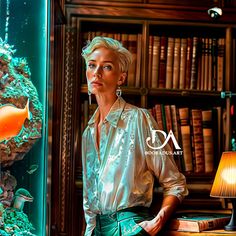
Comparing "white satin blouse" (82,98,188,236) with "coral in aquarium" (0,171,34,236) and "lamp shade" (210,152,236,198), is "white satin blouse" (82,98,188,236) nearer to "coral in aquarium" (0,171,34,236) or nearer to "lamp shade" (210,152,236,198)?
"lamp shade" (210,152,236,198)

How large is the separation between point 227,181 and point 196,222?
0.74 ft

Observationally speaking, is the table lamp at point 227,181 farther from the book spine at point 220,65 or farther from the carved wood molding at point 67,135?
the carved wood molding at point 67,135

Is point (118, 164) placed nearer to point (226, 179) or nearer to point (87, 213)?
point (87, 213)

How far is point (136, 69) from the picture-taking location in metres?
2.49

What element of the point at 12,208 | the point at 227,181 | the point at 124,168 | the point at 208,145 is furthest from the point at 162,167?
the point at 12,208

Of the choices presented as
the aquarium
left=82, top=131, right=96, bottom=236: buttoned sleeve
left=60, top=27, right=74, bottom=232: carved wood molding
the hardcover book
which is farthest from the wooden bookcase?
the aquarium

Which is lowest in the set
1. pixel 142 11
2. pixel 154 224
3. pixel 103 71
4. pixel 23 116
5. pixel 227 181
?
pixel 154 224

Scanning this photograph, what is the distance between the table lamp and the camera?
2027 millimetres

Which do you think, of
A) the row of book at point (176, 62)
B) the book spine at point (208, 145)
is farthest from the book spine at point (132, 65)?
the book spine at point (208, 145)

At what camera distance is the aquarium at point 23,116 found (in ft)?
6.04

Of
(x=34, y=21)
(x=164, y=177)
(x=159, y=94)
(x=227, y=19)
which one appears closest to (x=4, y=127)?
(x=34, y=21)

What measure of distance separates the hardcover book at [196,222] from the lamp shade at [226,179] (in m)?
0.09

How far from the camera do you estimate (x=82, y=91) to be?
8.11 ft

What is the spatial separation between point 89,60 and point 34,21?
344mm
